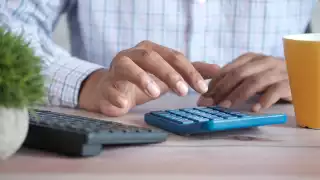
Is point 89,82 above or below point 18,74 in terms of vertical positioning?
below

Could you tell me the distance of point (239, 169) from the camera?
497 millimetres

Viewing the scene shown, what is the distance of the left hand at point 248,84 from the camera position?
0.88 meters

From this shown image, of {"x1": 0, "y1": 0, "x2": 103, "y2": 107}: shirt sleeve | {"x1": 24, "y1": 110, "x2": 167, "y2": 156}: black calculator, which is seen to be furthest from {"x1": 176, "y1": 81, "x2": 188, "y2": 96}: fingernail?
{"x1": 0, "y1": 0, "x2": 103, "y2": 107}: shirt sleeve

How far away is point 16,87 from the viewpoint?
475mm

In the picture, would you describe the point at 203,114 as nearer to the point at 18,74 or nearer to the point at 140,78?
the point at 140,78

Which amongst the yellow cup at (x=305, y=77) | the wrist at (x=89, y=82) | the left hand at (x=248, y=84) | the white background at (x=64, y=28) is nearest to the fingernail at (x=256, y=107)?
the left hand at (x=248, y=84)

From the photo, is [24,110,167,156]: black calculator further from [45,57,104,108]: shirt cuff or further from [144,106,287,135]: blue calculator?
[45,57,104,108]: shirt cuff

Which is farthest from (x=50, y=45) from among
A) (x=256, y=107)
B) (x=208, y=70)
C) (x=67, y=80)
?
(x=256, y=107)

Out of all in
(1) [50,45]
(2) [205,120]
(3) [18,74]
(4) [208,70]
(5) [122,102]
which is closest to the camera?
(3) [18,74]

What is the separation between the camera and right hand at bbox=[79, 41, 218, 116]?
0.71 metres

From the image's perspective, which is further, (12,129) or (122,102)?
(122,102)

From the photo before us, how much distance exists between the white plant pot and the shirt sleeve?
0.33 meters

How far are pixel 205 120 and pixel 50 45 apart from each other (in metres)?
0.58

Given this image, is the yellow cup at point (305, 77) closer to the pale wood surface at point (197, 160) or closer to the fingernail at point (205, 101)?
the pale wood surface at point (197, 160)
